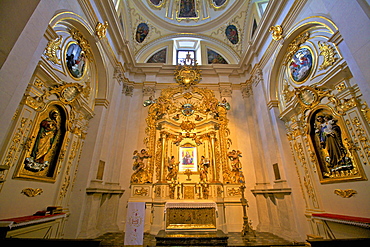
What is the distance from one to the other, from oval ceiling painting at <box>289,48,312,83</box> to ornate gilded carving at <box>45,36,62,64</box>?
25.9ft

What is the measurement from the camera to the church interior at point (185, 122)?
3857 millimetres

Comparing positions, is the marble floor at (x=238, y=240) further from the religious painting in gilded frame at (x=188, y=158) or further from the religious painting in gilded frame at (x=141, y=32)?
the religious painting in gilded frame at (x=141, y=32)

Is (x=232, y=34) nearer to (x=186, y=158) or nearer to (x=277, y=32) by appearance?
(x=277, y=32)

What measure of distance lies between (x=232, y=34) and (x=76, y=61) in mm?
9573

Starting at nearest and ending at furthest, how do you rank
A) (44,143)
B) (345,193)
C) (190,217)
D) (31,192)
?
1. (31,192)
2. (345,193)
3. (44,143)
4. (190,217)

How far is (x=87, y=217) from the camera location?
5910mm

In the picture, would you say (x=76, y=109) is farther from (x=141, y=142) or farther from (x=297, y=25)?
(x=297, y=25)

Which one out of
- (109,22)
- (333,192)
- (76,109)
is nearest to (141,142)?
(76,109)

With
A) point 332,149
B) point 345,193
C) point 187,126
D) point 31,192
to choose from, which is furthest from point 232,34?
point 31,192

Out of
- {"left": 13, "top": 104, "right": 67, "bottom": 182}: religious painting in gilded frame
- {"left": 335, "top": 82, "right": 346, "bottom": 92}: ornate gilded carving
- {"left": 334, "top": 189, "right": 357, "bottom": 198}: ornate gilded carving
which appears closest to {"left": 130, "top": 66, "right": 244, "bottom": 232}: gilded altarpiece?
{"left": 13, "top": 104, "right": 67, "bottom": 182}: religious painting in gilded frame

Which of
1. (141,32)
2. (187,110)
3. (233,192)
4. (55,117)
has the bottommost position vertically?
(233,192)

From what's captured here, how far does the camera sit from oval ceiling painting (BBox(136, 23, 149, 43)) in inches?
438

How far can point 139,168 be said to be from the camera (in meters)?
8.09

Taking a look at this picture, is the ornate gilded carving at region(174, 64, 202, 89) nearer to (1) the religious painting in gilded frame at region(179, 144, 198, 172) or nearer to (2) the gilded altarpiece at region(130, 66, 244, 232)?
(2) the gilded altarpiece at region(130, 66, 244, 232)
